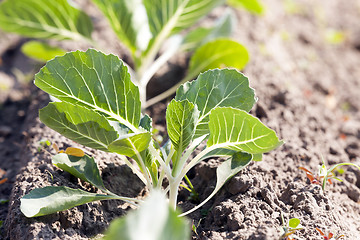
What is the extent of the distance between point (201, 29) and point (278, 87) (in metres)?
0.56

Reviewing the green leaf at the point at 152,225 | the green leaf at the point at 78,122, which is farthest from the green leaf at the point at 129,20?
the green leaf at the point at 152,225

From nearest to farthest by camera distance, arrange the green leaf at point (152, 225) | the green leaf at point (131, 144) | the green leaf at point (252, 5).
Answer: the green leaf at point (152, 225), the green leaf at point (131, 144), the green leaf at point (252, 5)

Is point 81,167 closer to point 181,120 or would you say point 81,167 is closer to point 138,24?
point 181,120

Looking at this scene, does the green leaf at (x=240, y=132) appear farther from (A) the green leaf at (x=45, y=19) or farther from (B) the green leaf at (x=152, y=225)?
(A) the green leaf at (x=45, y=19)

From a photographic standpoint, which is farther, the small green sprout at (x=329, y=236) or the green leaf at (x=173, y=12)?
the green leaf at (x=173, y=12)

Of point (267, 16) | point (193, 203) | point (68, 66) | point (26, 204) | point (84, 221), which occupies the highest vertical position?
point (68, 66)

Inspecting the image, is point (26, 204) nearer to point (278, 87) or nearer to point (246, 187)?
point (246, 187)

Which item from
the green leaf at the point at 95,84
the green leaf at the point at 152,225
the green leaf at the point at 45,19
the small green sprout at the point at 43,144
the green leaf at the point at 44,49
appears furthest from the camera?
the green leaf at the point at 44,49

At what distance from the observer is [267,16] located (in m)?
3.33

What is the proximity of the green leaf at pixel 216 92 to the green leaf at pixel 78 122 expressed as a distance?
0.92 ft

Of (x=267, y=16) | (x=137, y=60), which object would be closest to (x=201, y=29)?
(x=137, y=60)

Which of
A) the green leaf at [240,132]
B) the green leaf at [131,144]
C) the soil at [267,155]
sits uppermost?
the green leaf at [131,144]

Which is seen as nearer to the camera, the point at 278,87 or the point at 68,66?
the point at 68,66

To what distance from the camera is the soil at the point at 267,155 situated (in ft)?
4.56
